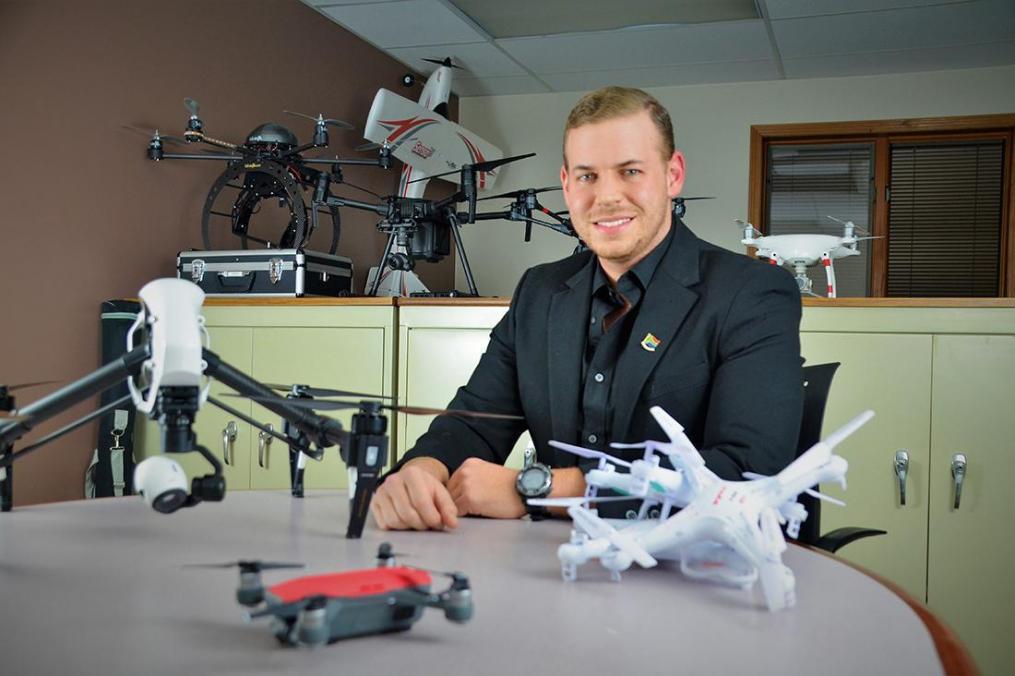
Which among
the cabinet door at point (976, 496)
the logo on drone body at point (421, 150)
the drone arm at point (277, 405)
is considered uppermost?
the logo on drone body at point (421, 150)

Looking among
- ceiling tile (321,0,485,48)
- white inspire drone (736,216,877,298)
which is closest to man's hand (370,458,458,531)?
white inspire drone (736,216,877,298)

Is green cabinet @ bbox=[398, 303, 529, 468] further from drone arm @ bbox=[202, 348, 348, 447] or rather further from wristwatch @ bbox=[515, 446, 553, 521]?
drone arm @ bbox=[202, 348, 348, 447]

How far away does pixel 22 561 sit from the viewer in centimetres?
95

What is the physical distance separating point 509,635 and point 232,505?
2.30ft

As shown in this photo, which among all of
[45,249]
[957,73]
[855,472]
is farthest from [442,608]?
[957,73]

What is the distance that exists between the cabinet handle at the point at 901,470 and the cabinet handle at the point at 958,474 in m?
0.13

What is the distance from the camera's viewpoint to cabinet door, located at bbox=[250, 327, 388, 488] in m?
3.25

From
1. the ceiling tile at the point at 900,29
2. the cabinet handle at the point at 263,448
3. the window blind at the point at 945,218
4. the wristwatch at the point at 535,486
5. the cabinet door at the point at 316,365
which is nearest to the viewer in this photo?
the wristwatch at the point at 535,486

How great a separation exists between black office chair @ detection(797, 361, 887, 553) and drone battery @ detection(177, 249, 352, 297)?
2.13 m

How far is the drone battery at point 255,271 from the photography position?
3346 millimetres

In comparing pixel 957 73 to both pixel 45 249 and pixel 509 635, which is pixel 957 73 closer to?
pixel 45 249

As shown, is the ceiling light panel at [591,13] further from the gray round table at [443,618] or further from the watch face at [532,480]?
the gray round table at [443,618]

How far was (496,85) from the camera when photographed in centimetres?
588

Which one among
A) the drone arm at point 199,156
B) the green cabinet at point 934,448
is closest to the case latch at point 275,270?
the drone arm at point 199,156
